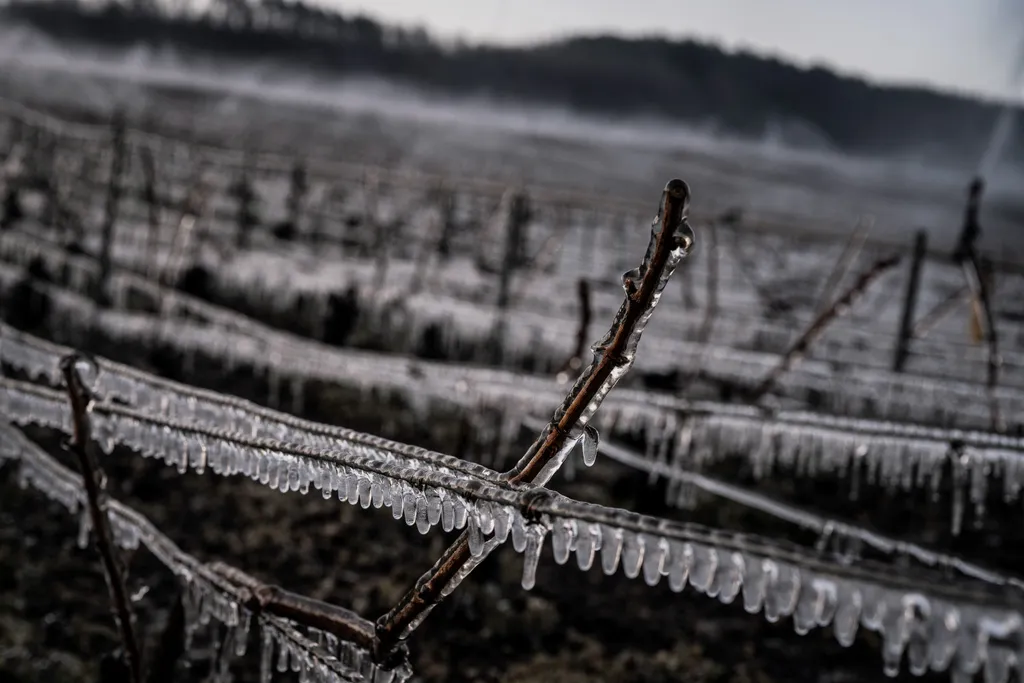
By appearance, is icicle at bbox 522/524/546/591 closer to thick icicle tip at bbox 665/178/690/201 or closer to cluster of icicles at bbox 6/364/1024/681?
cluster of icicles at bbox 6/364/1024/681

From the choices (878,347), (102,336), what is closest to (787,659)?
(102,336)

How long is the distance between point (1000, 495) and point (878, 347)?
4.48 metres

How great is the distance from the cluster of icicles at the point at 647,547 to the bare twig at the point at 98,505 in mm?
220

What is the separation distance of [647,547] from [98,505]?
135 cm

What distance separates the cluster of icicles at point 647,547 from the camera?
0.69m

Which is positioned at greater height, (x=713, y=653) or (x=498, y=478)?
(x=498, y=478)

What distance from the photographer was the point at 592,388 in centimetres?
98

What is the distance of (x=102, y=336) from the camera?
741 centimetres

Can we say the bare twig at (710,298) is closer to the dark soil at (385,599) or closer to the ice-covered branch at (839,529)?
the dark soil at (385,599)

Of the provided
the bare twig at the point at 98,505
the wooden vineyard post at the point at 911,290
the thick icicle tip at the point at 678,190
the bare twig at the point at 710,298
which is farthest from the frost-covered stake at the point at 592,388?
the wooden vineyard post at the point at 911,290

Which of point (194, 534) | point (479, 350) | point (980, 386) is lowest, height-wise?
point (194, 534)

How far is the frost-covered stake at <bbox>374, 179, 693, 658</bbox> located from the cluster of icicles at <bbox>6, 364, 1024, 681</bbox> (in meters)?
0.06

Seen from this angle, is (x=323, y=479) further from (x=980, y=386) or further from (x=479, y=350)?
(x=479, y=350)

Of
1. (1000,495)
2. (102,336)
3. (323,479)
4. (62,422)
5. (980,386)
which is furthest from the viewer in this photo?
(102,336)
